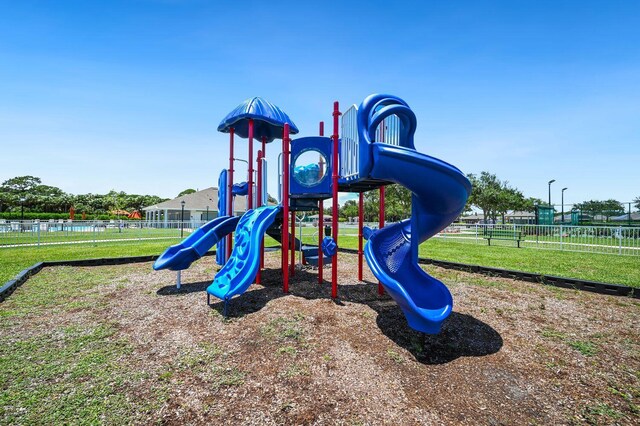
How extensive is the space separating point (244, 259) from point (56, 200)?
74718 mm

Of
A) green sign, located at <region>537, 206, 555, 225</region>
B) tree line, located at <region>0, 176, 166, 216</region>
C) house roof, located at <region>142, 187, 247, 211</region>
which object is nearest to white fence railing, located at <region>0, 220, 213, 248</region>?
house roof, located at <region>142, 187, 247, 211</region>

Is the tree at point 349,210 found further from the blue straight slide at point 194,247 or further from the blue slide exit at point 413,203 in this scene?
the blue slide exit at point 413,203

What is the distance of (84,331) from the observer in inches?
195

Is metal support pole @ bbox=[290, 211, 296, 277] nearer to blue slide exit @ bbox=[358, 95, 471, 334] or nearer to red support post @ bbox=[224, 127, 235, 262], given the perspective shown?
red support post @ bbox=[224, 127, 235, 262]

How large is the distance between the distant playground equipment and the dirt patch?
24.3 inches

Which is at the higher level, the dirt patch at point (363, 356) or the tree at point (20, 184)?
the tree at point (20, 184)

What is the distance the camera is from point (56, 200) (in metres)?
61.4

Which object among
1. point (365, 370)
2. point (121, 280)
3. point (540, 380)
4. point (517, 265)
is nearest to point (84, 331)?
point (121, 280)

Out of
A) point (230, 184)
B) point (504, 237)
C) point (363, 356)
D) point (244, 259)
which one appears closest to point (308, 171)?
point (244, 259)

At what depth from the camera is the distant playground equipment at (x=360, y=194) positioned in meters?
4.95

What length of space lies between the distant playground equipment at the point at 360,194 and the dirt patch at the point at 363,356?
0.62 metres

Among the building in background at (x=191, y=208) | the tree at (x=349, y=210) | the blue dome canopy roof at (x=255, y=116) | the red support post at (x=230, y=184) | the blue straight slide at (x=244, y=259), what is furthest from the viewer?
the tree at (x=349, y=210)

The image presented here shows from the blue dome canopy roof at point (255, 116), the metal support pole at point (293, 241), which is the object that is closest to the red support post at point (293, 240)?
the metal support pole at point (293, 241)

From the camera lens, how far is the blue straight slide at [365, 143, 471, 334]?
452 cm
